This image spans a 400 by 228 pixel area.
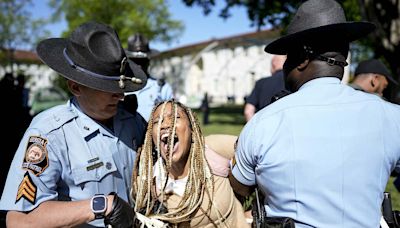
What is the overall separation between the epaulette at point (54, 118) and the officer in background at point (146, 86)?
2320 mm

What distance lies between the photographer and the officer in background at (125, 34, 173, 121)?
4719 mm

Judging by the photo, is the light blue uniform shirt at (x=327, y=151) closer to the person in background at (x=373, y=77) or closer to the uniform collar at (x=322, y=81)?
the uniform collar at (x=322, y=81)

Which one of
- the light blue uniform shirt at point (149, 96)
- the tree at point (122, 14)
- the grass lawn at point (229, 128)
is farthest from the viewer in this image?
the tree at point (122, 14)

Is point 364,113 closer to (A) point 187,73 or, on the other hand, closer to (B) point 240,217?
(B) point 240,217

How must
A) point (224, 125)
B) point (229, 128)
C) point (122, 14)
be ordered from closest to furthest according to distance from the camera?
point (229, 128), point (224, 125), point (122, 14)

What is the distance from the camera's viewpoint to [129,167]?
230cm

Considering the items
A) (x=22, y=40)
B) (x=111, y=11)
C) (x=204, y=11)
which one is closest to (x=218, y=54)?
(x=111, y=11)

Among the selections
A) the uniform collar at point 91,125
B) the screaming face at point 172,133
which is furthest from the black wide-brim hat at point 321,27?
the uniform collar at point 91,125

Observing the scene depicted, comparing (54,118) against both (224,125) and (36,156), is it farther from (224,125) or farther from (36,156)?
(224,125)

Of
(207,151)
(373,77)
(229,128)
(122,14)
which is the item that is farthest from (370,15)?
(122,14)

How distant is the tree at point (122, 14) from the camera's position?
3528cm

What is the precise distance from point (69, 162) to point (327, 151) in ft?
3.68

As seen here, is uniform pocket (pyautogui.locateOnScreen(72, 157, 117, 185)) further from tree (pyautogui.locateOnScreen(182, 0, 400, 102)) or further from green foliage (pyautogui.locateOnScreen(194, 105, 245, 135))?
green foliage (pyautogui.locateOnScreen(194, 105, 245, 135))

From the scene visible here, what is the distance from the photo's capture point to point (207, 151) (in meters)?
2.34
